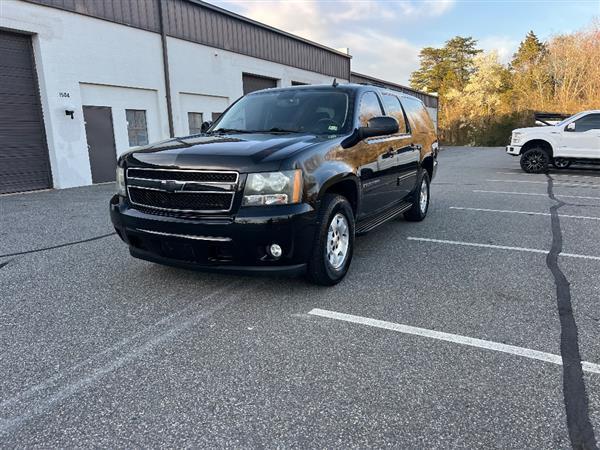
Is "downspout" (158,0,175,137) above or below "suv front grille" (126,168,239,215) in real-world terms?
above

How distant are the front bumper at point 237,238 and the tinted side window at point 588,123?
13.5 meters

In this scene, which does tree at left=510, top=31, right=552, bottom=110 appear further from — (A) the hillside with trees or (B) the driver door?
(B) the driver door

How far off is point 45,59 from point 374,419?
41.5ft

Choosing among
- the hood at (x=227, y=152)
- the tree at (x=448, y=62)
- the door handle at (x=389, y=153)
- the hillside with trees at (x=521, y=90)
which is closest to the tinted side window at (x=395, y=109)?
the door handle at (x=389, y=153)

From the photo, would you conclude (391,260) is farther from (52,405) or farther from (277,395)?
(52,405)

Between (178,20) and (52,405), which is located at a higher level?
(178,20)

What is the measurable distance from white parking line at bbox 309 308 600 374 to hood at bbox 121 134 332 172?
50.5 inches

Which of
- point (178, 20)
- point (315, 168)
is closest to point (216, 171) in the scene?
point (315, 168)

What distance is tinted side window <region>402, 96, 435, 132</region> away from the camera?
6574mm

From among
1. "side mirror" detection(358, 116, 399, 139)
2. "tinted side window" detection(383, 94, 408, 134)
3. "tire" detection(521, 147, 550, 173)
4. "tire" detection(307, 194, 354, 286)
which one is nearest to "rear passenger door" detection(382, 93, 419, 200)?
"tinted side window" detection(383, 94, 408, 134)

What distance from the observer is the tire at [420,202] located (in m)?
6.86

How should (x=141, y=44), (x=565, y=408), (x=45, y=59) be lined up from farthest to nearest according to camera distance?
(x=141, y=44), (x=45, y=59), (x=565, y=408)

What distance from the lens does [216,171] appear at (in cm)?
354

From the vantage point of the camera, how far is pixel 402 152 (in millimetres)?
5883
